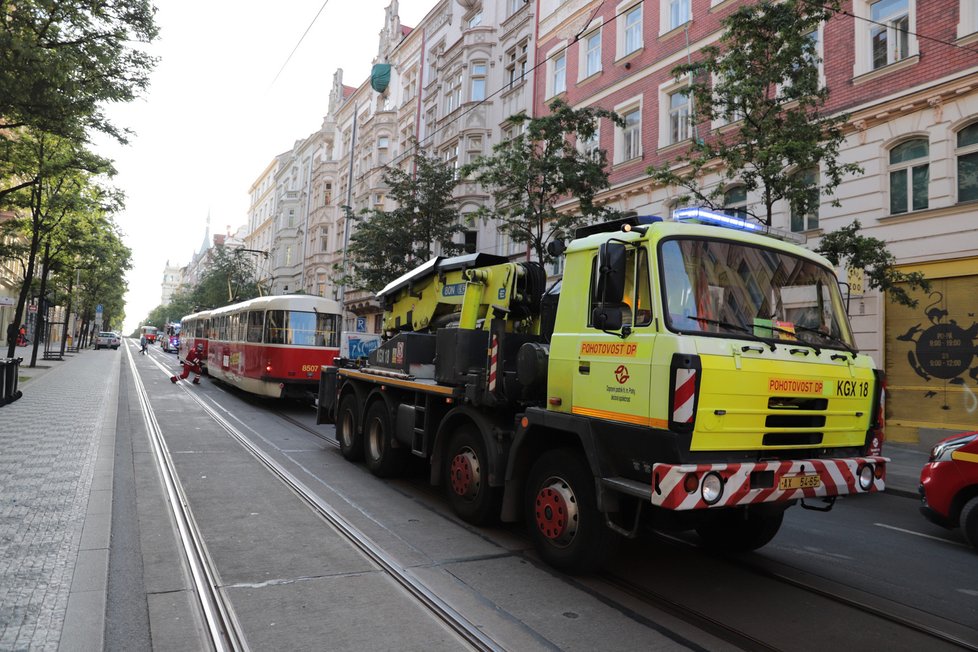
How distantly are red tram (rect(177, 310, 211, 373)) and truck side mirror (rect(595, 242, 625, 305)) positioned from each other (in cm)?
2239

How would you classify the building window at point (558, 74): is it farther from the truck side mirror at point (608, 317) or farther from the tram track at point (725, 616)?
the tram track at point (725, 616)

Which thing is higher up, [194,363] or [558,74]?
[558,74]

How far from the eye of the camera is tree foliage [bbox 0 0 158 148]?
10.5 m

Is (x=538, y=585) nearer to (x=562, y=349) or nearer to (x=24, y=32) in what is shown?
(x=562, y=349)

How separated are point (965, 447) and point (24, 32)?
49.2 ft

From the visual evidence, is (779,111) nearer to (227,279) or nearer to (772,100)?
(772,100)

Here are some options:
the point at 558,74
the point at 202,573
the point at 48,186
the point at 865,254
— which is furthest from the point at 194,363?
the point at 865,254

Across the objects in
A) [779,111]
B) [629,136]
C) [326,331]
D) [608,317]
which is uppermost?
[629,136]

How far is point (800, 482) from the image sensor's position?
4238 millimetres

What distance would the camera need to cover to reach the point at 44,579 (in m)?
4.20

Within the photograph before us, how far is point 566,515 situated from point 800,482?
162 centimetres

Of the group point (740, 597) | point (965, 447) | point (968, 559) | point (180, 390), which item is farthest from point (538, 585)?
point (180, 390)

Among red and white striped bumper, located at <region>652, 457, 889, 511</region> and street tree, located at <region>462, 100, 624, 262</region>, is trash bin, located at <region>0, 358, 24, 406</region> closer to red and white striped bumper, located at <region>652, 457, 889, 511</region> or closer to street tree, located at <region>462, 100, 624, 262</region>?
street tree, located at <region>462, 100, 624, 262</region>

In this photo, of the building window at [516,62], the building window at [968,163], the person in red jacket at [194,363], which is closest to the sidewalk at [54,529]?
the person in red jacket at [194,363]
